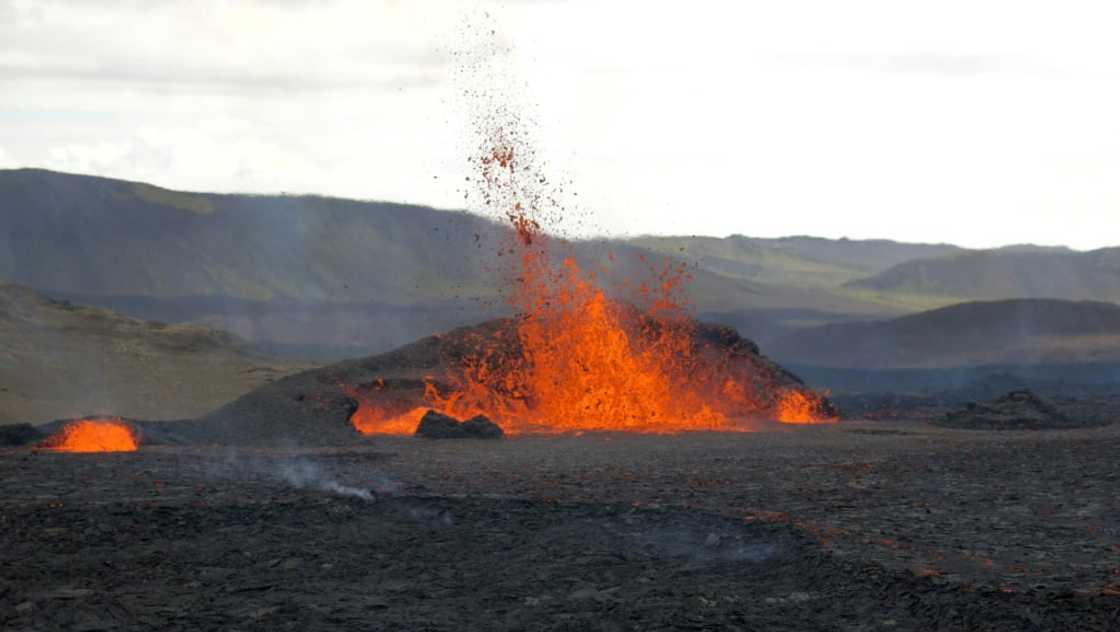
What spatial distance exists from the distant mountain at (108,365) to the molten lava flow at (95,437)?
12.6m

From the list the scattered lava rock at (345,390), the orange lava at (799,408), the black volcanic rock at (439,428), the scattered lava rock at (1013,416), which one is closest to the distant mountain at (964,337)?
the scattered lava rock at (1013,416)

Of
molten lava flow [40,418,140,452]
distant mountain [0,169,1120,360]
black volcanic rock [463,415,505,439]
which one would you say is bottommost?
black volcanic rock [463,415,505,439]

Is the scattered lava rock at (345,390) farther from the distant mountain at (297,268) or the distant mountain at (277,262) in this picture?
the distant mountain at (277,262)

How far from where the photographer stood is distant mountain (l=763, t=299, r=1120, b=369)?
75875mm

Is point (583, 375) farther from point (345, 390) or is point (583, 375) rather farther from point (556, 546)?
point (556, 546)

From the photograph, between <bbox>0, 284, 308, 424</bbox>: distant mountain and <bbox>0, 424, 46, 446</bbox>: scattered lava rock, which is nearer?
<bbox>0, 424, 46, 446</bbox>: scattered lava rock

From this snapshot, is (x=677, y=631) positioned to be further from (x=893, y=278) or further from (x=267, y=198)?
(x=893, y=278)

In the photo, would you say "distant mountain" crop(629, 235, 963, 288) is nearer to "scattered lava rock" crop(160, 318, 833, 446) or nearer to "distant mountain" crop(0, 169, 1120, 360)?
"distant mountain" crop(0, 169, 1120, 360)

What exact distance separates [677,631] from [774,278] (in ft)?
503

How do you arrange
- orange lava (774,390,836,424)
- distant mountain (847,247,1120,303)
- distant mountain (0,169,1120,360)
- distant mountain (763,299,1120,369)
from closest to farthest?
orange lava (774,390,836,424) → distant mountain (763,299,1120,369) → distant mountain (0,169,1120,360) → distant mountain (847,247,1120,303)

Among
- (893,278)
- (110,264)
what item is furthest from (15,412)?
(893,278)

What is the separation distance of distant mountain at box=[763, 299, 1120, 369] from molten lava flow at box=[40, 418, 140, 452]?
59.6 metres

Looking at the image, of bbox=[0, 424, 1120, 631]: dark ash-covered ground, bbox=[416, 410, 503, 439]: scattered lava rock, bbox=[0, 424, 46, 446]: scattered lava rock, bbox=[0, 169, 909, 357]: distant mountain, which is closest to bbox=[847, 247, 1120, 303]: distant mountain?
bbox=[0, 169, 909, 357]: distant mountain

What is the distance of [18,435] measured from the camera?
20.6 metres
